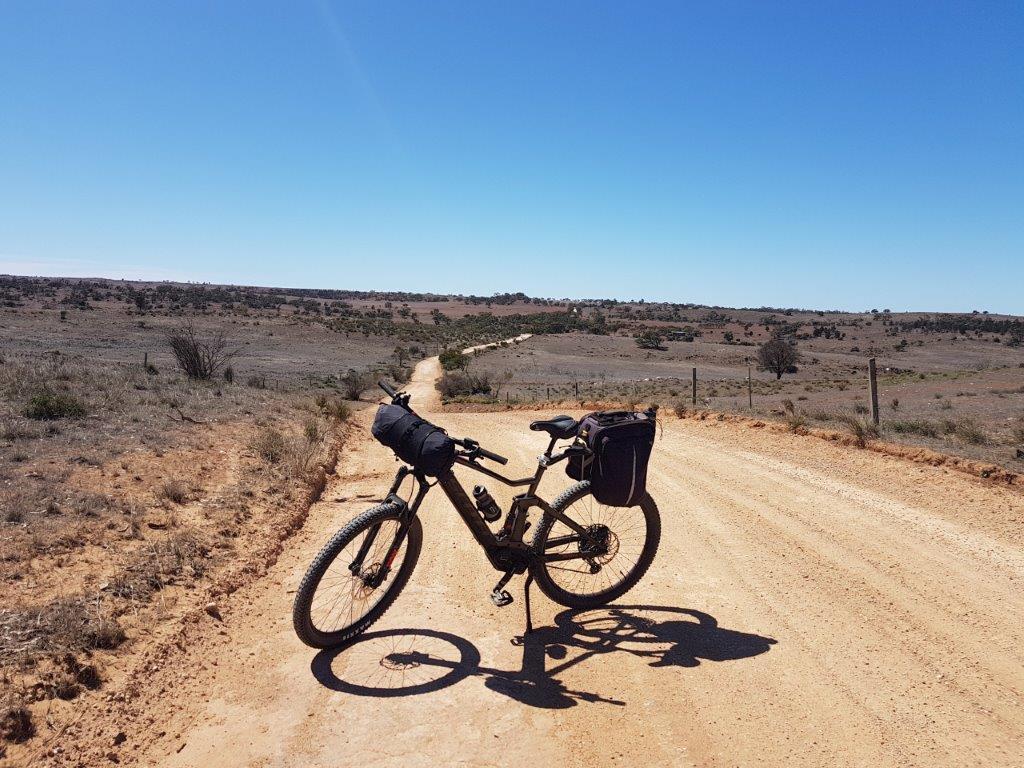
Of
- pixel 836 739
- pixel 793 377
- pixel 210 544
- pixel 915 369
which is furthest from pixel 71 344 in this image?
pixel 915 369

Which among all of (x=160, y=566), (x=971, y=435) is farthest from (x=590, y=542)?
(x=971, y=435)

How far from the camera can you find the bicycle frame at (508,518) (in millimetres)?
4188

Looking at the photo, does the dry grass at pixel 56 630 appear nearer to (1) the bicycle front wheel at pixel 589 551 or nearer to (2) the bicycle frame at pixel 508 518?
(2) the bicycle frame at pixel 508 518

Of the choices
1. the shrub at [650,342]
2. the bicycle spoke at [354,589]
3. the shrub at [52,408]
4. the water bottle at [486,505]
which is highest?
the shrub at [650,342]

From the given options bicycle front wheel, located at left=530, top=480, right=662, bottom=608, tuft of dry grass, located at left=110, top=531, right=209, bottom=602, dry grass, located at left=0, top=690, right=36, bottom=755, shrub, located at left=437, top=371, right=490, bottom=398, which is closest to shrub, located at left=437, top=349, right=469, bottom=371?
shrub, located at left=437, top=371, right=490, bottom=398

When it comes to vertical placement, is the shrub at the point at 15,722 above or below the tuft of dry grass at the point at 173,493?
below

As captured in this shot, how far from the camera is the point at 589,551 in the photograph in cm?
463

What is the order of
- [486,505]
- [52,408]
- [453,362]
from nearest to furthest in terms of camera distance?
[486,505], [52,408], [453,362]

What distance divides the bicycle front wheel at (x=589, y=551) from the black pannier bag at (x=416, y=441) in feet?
3.14

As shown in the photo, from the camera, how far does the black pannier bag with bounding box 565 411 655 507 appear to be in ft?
14.0

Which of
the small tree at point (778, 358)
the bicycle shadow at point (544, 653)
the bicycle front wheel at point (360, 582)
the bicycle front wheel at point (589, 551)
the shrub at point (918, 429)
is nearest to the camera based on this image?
the bicycle shadow at point (544, 653)

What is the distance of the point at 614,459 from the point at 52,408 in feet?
32.4

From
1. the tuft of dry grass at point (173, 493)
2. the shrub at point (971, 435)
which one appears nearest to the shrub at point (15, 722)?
the tuft of dry grass at point (173, 493)

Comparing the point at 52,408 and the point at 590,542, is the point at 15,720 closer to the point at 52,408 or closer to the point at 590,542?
the point at 590,542
